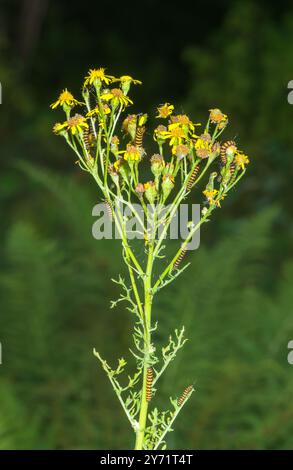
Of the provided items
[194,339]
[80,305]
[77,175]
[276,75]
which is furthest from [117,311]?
[276,75]

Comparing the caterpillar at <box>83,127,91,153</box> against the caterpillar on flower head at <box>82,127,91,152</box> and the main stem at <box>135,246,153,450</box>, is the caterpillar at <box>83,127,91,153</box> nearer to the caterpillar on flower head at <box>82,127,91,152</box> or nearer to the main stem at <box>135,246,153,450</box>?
the caterpillar on flower head at <box>82,127,91,152</box>

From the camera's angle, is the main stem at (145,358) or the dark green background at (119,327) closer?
the main stem at (145,358)

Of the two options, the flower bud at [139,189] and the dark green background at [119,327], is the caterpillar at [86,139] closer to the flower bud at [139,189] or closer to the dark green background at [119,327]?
the flower bud at [139,189]

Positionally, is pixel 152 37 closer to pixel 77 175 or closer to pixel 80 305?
pixel 77 175

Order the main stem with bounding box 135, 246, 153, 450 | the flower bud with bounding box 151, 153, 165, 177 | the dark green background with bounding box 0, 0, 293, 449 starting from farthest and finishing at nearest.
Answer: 1. the dark green background with bounding box 0, 0, 293, 449
2. the flower bud with bounding box 151, 153, 165, 177
3. the main stem with bounding box 135, 246, 153, 450

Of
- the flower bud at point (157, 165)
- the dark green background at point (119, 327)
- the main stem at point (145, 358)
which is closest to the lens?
the main stem at point (145, 358)

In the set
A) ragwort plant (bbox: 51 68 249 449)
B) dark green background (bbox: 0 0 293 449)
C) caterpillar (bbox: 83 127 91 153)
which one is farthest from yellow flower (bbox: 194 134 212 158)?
dark green background (bbox: 0 0 293 449)

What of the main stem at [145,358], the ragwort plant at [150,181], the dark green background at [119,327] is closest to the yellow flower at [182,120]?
the ragwort plant at [150,181]

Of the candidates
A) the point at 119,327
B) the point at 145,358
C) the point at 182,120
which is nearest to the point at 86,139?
the point at 182,120

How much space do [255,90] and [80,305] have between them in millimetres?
2752

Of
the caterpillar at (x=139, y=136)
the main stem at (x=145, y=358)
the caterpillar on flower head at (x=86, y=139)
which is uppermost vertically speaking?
the caterpillar on flower head at (x=86, y=139)

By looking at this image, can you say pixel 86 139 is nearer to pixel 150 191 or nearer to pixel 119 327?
pixel 150 191

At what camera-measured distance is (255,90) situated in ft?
15.6

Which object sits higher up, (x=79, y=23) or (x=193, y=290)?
(x=79, y=23)
